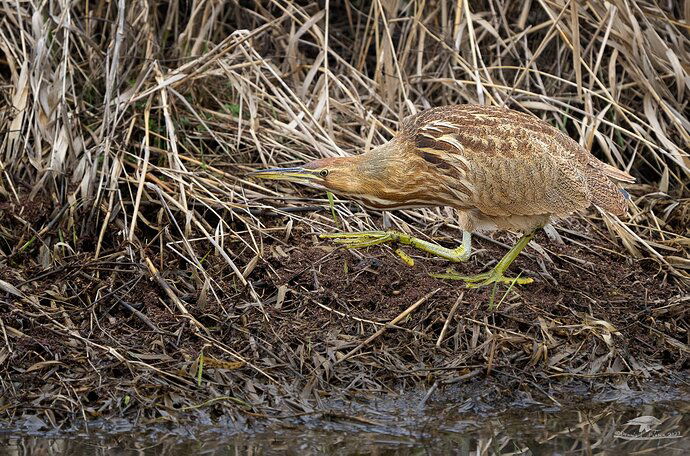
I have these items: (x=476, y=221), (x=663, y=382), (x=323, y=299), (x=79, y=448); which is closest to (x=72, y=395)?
(x=79, y=448)

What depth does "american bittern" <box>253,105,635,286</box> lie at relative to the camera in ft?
12.3

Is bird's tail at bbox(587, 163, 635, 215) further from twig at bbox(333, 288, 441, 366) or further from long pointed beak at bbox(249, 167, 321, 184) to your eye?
long pointed beak at bbox(249, 167, 321, 184)

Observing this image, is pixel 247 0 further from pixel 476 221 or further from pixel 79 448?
pixel 79 448

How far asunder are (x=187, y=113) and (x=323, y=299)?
1.26 m

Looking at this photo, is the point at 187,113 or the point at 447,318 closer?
the point at 447,318

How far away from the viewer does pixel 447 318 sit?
11.9 ft

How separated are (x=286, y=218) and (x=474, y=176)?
0.82 meters

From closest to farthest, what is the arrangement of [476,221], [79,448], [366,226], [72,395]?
[79,448], [72,395], [476,221], [366,226]

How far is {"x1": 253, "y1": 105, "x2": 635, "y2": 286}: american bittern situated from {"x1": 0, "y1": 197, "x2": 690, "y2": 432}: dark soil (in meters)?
0.19

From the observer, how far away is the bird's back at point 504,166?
12.3ft

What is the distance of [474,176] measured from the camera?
3.75 metres

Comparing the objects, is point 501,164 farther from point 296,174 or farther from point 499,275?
point 296,174

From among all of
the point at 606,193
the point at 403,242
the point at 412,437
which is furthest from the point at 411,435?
the point at 606,193

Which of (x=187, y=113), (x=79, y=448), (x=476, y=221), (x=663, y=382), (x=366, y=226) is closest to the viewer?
(x=79, y=448)
